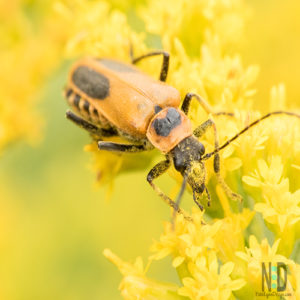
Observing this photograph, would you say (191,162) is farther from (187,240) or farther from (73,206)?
(73,206)

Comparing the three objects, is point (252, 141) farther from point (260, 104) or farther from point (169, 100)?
point (260, 104)

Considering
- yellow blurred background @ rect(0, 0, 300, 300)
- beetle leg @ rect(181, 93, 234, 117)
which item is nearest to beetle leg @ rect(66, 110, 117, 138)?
beetle leg @ rect(181, 93, 234, 117)

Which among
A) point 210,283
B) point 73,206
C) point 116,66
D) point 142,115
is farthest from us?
point 73,206

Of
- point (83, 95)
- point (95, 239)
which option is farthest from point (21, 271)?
point (83, 95)

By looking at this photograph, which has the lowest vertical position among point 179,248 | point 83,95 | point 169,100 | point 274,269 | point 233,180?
point 274,269

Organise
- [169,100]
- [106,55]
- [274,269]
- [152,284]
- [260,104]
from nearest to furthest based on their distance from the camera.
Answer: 1. [274,269]
2. [152,284]
3. [169,100]
4. [106,55]
5. [260,104]

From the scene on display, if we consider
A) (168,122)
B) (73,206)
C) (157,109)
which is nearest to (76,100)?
(157,109)
